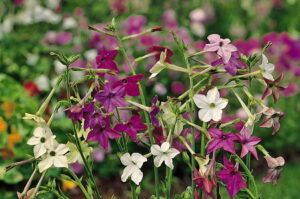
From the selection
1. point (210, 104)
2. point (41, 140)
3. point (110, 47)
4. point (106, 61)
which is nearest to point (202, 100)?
point (210, 104)

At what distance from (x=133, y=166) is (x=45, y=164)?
0.87 feet

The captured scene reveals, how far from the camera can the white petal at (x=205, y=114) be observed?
1.74 m

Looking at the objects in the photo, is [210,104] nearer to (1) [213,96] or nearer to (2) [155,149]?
(1) [213,96]

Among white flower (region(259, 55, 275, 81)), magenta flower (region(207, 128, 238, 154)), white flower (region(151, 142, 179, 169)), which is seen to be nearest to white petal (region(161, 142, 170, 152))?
white flower (region(151, 142, 179, 169))

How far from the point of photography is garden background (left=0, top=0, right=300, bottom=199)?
11.3ft

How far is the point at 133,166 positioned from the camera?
6.04 feet

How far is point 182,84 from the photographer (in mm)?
4758

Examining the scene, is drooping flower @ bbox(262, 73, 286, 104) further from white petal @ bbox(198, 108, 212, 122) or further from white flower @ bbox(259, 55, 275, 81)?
white petal @ bbox(198, 108, 212, 122)

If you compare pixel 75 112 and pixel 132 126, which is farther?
pixel 132 126

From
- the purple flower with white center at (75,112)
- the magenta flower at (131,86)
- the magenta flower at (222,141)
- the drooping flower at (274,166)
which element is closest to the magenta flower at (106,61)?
the magenta flower at (131,86)

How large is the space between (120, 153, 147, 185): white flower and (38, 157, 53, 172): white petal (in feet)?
0.69

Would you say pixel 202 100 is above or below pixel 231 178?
above

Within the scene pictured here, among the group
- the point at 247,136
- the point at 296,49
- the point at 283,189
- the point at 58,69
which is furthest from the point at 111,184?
the point at 247,136

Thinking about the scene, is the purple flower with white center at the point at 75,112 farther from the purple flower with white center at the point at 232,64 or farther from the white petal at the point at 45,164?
the purple flower with white center at the point at 232,64
